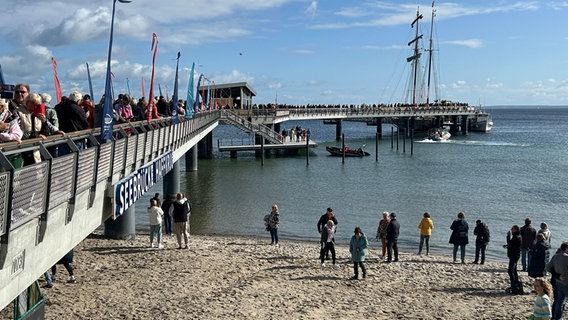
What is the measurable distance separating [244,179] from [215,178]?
218 centimetres

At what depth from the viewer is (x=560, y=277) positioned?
11.4 metres

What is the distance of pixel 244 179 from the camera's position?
43.3 m

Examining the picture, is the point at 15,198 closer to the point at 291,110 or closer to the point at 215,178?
the point at 215,178

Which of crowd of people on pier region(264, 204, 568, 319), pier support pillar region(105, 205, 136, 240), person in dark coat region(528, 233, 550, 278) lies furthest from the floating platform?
person in dark coat region(528, 233, 550, 278)

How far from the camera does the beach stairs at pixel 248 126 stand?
54000 millimetres

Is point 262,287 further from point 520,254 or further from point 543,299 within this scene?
point 520,254

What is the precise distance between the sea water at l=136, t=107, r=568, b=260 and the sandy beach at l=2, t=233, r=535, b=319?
540 cm

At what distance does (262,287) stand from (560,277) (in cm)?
643

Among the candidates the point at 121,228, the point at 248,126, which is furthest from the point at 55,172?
the point at 248,126

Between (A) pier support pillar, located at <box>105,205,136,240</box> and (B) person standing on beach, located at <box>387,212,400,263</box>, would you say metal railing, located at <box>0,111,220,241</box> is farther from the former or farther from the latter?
(B) person standing on beach, located at <box>387,212,400,263</box>

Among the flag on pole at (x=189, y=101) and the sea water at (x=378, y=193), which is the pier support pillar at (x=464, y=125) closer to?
the sea water at (x=378, y=193)

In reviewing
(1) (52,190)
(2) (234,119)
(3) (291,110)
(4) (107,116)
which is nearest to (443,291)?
(4) (107,116)

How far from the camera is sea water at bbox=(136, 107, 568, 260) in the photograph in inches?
1037

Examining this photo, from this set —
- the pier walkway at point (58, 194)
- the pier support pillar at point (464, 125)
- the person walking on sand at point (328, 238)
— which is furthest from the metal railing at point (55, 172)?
the pier support pillar at point (464, 125)
